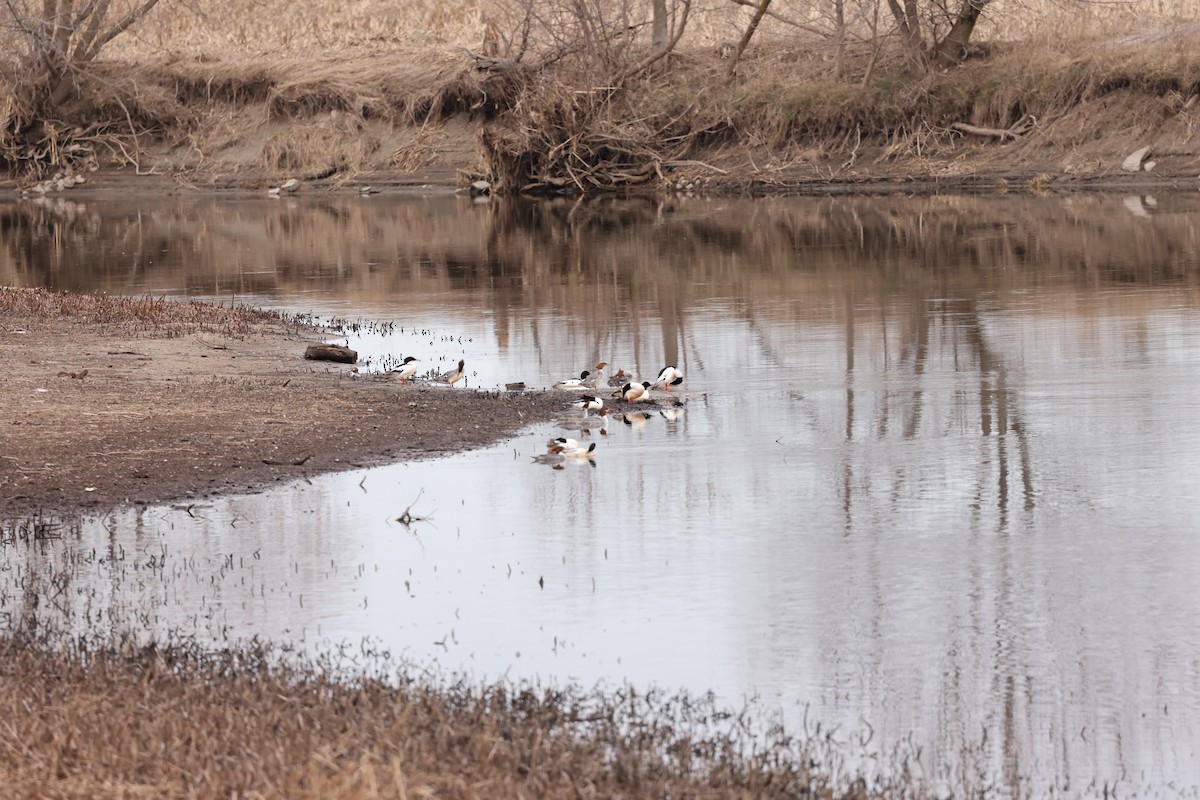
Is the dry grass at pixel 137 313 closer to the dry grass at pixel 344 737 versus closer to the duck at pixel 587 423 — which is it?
the duck at pixel 587 423

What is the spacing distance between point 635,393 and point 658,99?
101 ft

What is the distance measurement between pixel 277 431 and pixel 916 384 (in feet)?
16.4

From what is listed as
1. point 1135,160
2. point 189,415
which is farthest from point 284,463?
point 1135,160

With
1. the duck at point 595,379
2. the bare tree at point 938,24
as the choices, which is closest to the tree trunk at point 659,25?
the bare tree at point 938,24

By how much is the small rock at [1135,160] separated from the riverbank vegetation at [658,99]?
0.34 meters

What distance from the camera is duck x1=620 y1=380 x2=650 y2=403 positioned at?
44.5 ft

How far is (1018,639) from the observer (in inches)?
304

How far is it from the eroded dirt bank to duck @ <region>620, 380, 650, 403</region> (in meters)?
0.55

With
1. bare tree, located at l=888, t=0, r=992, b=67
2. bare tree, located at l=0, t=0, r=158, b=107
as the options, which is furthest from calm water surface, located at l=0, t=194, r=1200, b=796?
bare tree, located at l=0, t=0, r=158, b=107

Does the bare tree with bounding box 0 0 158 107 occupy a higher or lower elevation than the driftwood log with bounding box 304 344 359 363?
higher

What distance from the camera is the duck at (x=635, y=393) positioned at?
13578mm

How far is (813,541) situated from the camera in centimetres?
944

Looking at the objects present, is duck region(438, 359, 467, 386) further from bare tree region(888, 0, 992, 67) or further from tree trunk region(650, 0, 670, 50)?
tree trunk region(650, 0, 670, 50)

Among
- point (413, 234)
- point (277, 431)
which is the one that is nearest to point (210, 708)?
point (277, 431)
